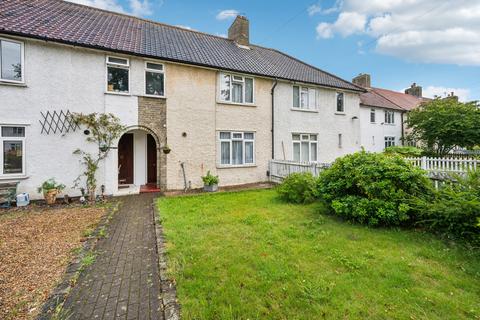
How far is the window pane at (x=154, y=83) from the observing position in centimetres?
1028

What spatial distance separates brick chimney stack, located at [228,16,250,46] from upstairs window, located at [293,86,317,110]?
5244 mm

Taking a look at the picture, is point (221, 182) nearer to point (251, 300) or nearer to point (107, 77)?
point (107, 77)

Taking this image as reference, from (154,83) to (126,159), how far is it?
3965mm

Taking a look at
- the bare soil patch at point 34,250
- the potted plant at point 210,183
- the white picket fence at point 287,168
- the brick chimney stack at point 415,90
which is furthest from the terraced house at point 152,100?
the brick chimney stack at point 415,90

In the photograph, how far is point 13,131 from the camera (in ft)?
26.7

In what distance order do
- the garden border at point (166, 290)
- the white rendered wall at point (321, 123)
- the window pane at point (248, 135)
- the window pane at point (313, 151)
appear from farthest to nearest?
the window pane at point (313, 151) → the white rendered wall at point (321, 123) → the window pane at point (248, 135) → the garden border at point (166, 290)

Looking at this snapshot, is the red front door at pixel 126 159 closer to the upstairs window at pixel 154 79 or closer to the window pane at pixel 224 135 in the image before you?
the upstairs window at pixel 154 79

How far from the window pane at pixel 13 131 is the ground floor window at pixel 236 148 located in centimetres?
771

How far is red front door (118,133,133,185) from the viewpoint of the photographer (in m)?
11.1

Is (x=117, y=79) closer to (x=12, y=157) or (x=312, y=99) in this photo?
(x=12, y=157)

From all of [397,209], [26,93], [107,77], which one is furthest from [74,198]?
[397,209]

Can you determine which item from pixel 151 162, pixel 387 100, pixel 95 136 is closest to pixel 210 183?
pixel 151 162

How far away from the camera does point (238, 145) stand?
12406 mm

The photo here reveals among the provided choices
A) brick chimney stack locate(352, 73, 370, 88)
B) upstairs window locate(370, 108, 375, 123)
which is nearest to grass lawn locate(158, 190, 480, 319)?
upstairs window locate(370, 108, 375, 123)
